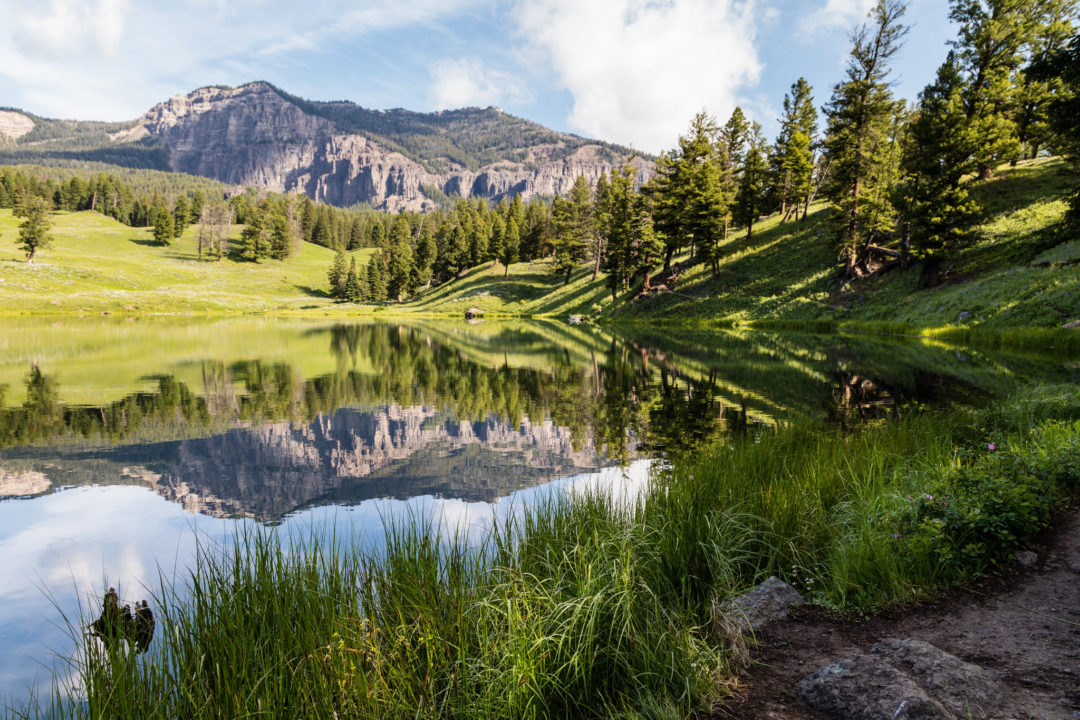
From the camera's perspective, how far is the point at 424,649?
398 centimetres

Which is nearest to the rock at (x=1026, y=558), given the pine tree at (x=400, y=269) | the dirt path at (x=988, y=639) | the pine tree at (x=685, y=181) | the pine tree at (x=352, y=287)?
the dirt path at (x=988, y=639)

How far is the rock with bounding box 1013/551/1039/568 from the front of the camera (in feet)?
16.6

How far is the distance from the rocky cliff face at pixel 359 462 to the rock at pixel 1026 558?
19.9 feet

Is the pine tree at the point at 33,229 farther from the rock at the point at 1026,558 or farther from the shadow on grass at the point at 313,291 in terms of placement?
the rock at the point at 1026,558

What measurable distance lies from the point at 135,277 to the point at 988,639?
10385cm

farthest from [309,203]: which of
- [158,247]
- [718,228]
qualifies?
[718,228]

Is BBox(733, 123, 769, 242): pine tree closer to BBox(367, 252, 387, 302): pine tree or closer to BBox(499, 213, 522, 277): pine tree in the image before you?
BBox(499, 213, 522, 277): pine tree

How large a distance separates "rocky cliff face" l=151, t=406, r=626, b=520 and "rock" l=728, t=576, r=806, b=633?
15.5 ft

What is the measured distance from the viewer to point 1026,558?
16.8 feet

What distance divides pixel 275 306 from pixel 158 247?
44932 millimetres

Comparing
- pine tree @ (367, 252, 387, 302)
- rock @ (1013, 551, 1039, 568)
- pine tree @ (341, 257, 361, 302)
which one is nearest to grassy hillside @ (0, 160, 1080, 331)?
pine tree @ (341, 257, 361, 302)

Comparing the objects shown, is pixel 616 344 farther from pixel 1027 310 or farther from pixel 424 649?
pixel 424 649

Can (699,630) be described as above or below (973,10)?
below

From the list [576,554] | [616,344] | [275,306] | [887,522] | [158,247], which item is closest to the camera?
[576,554]
